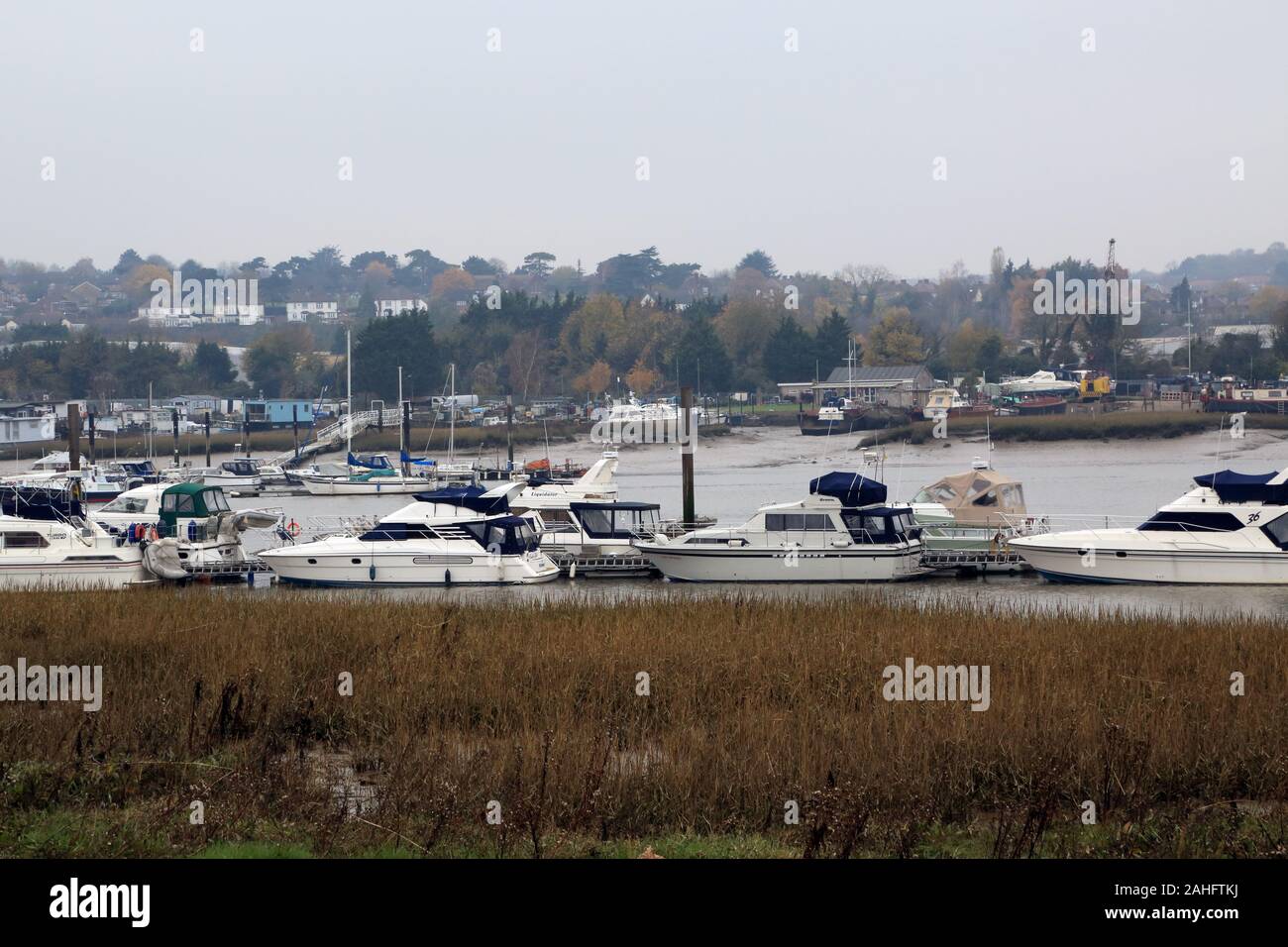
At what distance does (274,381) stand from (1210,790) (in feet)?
486

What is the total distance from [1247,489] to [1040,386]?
87.4 m

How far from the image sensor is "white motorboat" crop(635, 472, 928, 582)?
35594 mm

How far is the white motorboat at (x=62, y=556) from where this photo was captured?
3375 cm

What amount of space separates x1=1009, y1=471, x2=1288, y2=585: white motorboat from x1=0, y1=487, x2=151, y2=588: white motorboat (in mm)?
22245

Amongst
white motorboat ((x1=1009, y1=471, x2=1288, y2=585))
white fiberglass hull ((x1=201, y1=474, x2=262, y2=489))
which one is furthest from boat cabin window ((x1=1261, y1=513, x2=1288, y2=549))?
white fiberglass hull ((x1=201, y1=474, x2=262, y2=489))

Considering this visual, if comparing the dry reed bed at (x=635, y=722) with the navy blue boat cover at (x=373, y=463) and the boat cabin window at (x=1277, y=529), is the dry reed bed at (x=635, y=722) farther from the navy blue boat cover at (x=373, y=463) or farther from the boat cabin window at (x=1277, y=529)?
the navy blue boat cover at (x=373, y=463)

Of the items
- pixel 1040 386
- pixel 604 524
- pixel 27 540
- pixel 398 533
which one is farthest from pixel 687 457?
pixel 1040 386

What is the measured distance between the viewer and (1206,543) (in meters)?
33.3

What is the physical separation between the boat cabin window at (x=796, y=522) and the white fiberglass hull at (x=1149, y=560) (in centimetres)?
492

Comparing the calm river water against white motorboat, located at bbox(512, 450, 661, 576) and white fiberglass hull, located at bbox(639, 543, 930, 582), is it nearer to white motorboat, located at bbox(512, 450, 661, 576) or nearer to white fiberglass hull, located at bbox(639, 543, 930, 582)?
white fiberglass hull, located at bbox(639, 543, 930, 582)

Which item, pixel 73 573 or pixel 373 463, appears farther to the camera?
pixel 373 463

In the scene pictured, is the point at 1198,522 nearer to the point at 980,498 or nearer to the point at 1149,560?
the point at 1149,560
